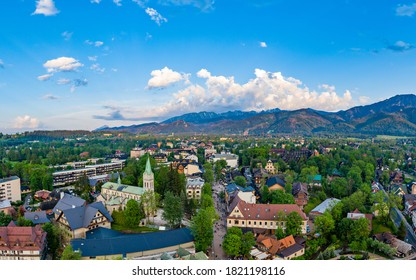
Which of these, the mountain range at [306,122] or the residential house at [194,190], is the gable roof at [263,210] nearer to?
the residential house at [194,190]

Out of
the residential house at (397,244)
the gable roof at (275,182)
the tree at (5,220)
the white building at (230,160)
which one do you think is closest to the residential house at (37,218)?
the tree at (5,220)

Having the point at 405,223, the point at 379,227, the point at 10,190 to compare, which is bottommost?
the point at 405,223

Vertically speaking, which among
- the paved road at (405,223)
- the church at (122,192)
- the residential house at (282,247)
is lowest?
the paved road at (405,223)

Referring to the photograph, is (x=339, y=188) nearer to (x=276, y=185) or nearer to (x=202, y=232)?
(x=276, y=185)

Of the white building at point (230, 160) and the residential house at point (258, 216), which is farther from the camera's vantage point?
the white building at point (230, 160)

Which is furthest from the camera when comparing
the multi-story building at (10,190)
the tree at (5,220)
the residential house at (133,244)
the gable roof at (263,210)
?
the multi-story building at (10,190)

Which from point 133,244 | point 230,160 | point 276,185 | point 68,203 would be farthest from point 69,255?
point 230,160

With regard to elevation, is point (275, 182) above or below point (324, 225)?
above
